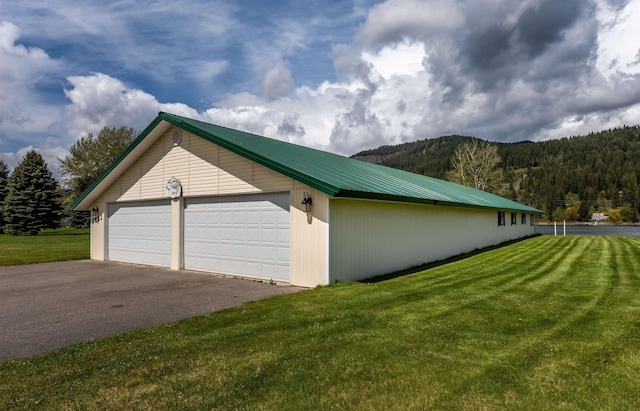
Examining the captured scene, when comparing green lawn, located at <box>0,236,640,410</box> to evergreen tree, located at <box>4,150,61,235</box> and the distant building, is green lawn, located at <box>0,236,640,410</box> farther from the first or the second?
the distant building

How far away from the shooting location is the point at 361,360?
4.27 m

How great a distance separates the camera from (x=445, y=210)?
15.0 meters

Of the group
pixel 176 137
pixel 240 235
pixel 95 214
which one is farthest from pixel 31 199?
pixel 240 235

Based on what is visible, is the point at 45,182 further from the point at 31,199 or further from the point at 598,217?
the point at 598,217

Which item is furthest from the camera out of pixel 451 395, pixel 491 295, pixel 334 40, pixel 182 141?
pixel 334 40

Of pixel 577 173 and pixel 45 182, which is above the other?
pixel 577 173

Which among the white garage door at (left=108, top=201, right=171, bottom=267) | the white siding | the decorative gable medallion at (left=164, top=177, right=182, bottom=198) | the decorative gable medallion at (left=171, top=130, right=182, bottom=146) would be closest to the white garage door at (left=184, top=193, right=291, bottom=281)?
the decorative gable medallion at (left=164, top=177, right=182, bottom=198)

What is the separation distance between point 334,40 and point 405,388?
12145mm

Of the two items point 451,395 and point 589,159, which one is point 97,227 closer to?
point 451,395

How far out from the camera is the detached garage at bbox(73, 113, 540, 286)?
29.8 ft

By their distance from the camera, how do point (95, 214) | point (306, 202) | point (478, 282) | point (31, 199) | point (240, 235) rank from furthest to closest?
point (31, 199) → point (95, 214) → point (240, 235) → point (478, 282) → point (306, 202)

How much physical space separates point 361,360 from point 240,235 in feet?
23.3

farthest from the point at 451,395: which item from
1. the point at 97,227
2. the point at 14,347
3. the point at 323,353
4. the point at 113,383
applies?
the point at 97,227

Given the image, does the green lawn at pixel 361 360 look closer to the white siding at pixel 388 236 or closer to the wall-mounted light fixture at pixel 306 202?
the white siding at pixel 388 236
